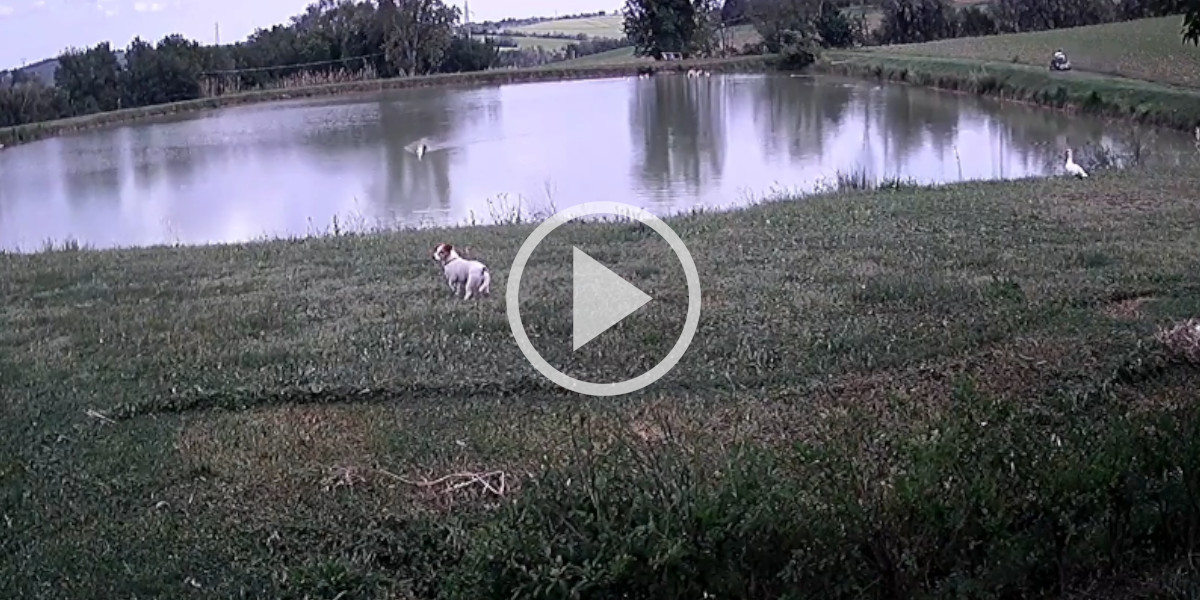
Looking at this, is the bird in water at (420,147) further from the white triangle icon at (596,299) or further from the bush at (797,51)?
the bush at (797,51)

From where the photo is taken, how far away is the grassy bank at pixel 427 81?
26812 millimetres

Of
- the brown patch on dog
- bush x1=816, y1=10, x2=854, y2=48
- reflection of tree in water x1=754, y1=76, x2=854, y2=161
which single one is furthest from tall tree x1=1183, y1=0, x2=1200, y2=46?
bush x1=816, y1=10, x2=854, y2=48

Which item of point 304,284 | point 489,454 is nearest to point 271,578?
point 489,454

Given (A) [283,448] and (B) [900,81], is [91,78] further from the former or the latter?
(A) [283,448]

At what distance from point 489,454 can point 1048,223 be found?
469 centimetres

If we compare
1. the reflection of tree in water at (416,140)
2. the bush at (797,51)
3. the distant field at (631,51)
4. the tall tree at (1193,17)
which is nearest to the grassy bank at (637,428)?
the tall tree at (1193,17)

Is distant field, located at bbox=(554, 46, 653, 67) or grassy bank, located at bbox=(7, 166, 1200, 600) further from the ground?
distant field, located at bbox=(554, 46, 653, 67)

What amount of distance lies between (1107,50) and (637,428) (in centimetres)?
2342

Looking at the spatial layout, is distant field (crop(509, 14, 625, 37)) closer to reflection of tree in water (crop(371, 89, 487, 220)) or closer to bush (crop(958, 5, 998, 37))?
bush (crop(958, 5, 998, 37))

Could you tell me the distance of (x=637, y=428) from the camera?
355 cm

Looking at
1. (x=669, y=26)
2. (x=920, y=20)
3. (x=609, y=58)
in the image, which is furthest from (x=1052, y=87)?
(x=609, y=58)

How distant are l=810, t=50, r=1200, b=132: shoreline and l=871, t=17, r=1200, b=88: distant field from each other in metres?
0.69

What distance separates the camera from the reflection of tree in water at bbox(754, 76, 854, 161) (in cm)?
1554

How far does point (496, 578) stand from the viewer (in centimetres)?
223
